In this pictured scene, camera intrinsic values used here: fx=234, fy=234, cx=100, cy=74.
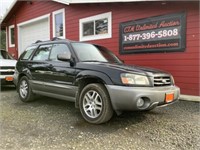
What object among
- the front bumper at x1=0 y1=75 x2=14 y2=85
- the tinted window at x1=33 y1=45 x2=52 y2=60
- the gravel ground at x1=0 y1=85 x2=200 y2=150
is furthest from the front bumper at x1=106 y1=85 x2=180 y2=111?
the front bumper at x1=0 y1=75 x2=14 y2=85

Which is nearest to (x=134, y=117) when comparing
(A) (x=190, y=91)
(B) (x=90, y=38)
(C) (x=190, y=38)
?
(A) (x=190, y=91)

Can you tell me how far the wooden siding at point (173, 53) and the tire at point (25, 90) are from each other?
3.77 meters

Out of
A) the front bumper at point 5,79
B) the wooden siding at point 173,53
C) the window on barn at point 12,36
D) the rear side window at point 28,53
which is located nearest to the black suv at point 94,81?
the rear side window at point 28,53

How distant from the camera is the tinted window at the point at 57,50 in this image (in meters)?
5.51

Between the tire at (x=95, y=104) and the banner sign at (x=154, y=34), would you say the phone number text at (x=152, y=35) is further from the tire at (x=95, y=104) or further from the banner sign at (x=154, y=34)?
the tire at (x=95, y=104)

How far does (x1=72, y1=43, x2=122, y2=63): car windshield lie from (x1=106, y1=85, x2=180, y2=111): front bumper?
1222mm

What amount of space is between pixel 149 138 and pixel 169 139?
0.33 metres

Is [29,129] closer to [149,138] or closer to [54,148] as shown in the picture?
[54,148]

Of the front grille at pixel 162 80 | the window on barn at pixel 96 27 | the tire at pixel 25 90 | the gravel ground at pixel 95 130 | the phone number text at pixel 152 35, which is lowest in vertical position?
the gravel ground at pixel 95 130

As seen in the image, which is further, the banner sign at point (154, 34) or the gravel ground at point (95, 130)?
the banner sign at point (154, 34)

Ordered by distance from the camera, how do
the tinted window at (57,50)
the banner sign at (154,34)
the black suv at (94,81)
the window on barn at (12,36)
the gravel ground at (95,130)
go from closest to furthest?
the gravel ground at (95,130) → the black suv at (94,81) → the tinted window at (57,50) → the banner sign at (154,34) → the window on barn at (12,36)

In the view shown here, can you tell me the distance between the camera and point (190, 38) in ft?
22.6

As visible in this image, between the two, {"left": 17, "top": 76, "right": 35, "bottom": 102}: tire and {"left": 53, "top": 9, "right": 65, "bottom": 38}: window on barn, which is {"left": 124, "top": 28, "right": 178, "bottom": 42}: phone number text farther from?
{"left": 53, "top": 9, "right": 65, "bottom": 38}: window on barn

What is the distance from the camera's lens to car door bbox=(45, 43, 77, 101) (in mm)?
5078
